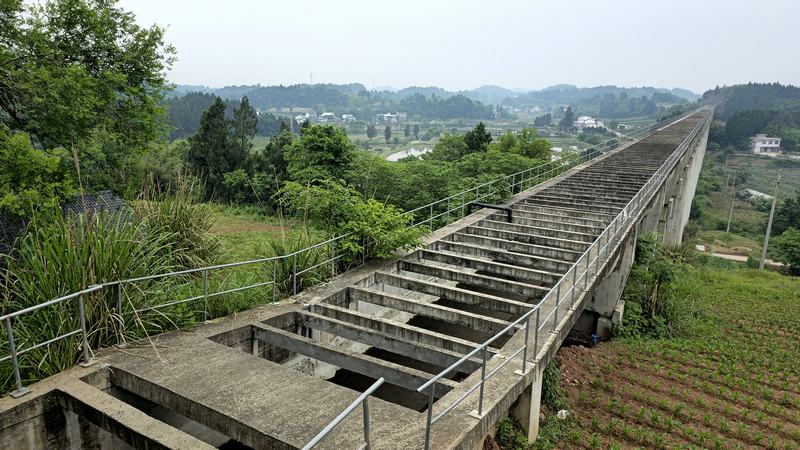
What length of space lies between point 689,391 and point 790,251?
3597cm

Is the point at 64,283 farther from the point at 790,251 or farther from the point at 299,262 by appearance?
the point at 790,251

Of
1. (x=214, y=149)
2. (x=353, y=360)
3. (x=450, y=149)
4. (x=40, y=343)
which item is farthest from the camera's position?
(x=214, y=149)

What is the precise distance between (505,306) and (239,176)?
27.3 metres

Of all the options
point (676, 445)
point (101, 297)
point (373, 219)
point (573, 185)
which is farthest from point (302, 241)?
point (573, 185)

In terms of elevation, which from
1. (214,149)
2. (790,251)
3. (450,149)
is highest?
(450,149)

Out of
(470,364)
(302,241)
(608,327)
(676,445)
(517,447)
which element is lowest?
(608,327)

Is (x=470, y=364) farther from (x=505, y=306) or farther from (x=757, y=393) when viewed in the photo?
(x=757, y=393)

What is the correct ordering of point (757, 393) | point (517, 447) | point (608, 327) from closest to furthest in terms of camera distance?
1. point (517, 447)
2. point (757, 393)
3. point (608, 327)

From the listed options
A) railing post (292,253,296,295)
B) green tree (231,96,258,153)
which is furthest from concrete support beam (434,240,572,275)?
green tree (231,96,258,153)

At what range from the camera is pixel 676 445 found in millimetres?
7465

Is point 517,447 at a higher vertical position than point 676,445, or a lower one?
higher

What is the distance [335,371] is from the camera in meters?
8.09

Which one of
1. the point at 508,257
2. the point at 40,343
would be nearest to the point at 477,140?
the point at 508,257

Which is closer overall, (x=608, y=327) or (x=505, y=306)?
(x=505, y=306)
